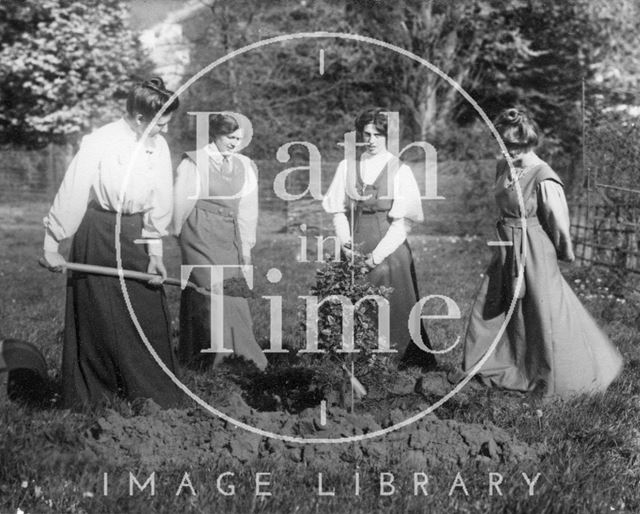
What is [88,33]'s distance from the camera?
23.0 meters

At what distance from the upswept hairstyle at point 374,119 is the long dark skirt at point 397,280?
679mm

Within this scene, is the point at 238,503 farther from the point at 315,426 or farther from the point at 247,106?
the point at 247,106

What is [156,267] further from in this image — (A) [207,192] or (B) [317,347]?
(A) [207,192]

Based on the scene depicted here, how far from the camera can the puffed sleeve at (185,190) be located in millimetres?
6320

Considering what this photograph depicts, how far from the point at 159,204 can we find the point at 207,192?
1273 mm

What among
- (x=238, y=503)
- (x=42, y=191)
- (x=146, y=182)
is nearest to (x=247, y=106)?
(x=42, y=191)

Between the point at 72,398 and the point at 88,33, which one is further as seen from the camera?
the point at 88,33

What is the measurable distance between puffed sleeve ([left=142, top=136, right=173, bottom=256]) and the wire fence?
585 centimetres

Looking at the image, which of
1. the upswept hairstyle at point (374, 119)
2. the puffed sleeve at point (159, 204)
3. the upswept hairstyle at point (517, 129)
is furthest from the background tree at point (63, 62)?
the upswept hairstyle at point (517, 129)

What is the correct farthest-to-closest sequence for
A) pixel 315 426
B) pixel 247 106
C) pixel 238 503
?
pixel 247 106 < pixel 315 426 < pixel 238 503

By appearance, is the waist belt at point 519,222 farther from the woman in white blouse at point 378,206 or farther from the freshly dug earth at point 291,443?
the freshly dug earth at point 291,443

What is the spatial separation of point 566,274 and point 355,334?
6822mm

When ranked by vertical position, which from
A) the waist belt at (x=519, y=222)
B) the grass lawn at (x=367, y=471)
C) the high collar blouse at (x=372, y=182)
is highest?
the high collar blouse at (x=372, y=182)

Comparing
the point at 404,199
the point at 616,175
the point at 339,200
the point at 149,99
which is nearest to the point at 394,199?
the point at 404,199
